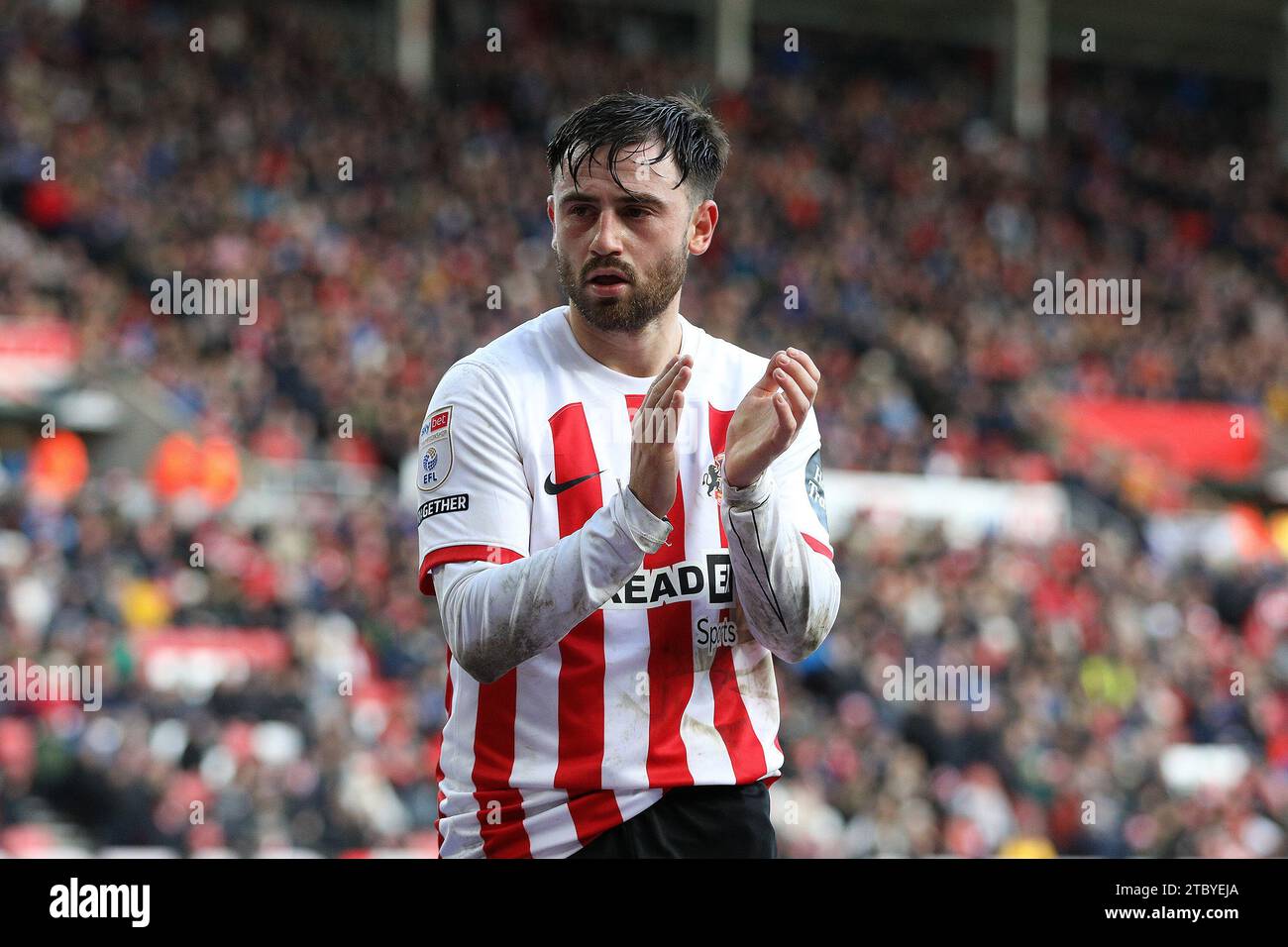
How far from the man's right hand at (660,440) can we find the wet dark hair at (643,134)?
42 cm

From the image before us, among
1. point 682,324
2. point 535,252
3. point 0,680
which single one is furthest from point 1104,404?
point 682,324

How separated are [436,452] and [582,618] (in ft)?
1.46

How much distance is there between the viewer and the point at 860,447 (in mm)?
15570

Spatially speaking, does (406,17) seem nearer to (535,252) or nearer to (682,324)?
(535,252)

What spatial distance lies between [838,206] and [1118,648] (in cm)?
816

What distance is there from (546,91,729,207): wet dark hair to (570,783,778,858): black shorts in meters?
1.01

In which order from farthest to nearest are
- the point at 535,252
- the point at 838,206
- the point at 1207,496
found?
the point at 838,206 < the point at 1207,496 < the point at 535,252

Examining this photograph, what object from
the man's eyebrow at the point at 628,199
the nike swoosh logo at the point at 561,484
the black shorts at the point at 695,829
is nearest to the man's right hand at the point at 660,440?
the nike swoosh logo at the point at 561,484

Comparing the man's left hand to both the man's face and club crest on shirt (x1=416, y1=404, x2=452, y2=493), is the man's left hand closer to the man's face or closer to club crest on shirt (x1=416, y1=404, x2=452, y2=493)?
the man's face

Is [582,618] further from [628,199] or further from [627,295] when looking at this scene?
[628,199]

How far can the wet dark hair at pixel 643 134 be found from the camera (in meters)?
2.76

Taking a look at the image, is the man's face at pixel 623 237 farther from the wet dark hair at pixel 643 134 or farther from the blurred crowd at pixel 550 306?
the blurred crowd at pixel 550 306

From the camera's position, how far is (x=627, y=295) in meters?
2.79

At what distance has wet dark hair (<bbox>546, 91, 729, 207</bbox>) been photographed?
2.76m
